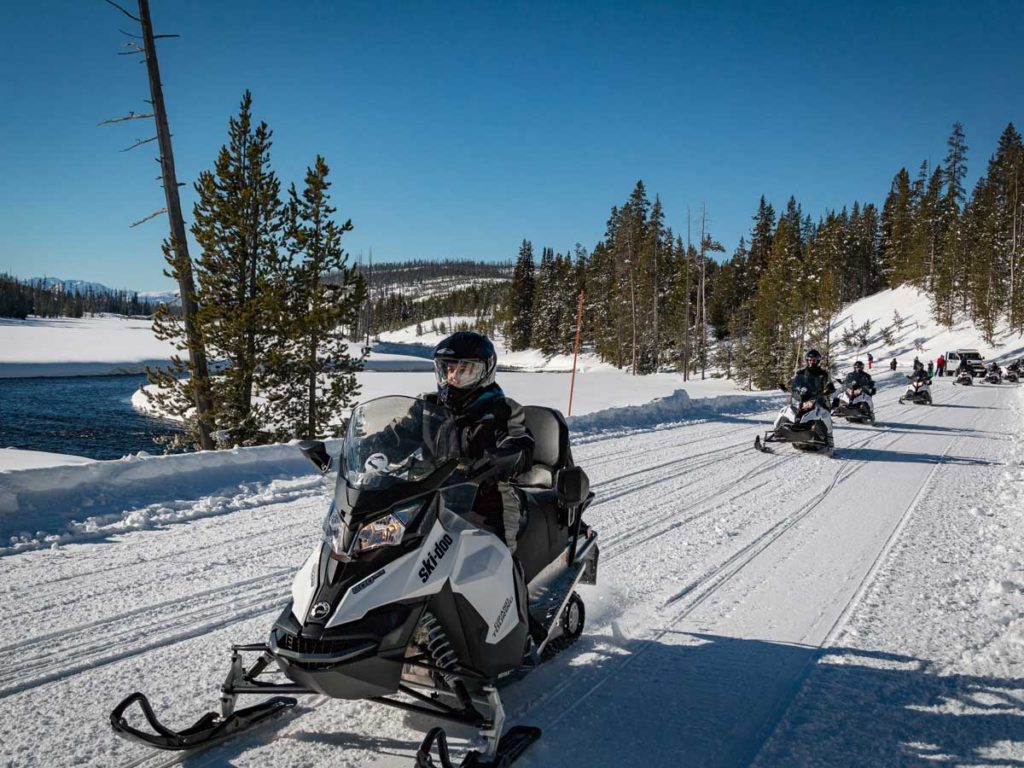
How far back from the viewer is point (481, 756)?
276 cm

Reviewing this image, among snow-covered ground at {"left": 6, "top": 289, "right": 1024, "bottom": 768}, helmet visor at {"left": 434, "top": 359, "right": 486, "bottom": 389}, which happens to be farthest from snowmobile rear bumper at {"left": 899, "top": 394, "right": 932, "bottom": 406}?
helmet visor at {"left": 434, "top": 359, "right": 486, "bottom": 389}

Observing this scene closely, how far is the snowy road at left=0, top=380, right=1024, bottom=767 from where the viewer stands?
123 inches

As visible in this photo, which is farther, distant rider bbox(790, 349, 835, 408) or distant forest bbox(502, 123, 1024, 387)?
distant forest bbox(502, 123, 1024, 387)

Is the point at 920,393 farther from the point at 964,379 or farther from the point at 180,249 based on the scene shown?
the point at 180,249

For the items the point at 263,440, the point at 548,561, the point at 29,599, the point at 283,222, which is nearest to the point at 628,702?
the point at 548,561

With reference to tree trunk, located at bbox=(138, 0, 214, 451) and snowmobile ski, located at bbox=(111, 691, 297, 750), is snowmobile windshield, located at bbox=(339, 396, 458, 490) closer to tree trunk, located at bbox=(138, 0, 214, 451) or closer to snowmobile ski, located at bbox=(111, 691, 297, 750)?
snowmobile ski, located at bbox=(111, 691, 297, 750)

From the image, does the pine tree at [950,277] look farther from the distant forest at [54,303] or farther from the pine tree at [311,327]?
the distant forest at [54,303]

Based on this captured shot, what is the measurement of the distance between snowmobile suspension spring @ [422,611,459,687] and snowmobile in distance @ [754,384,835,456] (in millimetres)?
10751

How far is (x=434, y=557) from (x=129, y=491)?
19.7ft

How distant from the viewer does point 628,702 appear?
3.56m

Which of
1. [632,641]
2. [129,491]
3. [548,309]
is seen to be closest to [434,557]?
[632,641]

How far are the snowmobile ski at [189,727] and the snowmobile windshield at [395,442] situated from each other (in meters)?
A: 1.27

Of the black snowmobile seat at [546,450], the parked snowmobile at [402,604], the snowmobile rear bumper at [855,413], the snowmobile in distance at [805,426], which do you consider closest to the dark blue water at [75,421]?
the snowmobile in distance at [805,426]

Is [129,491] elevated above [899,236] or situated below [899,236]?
below
